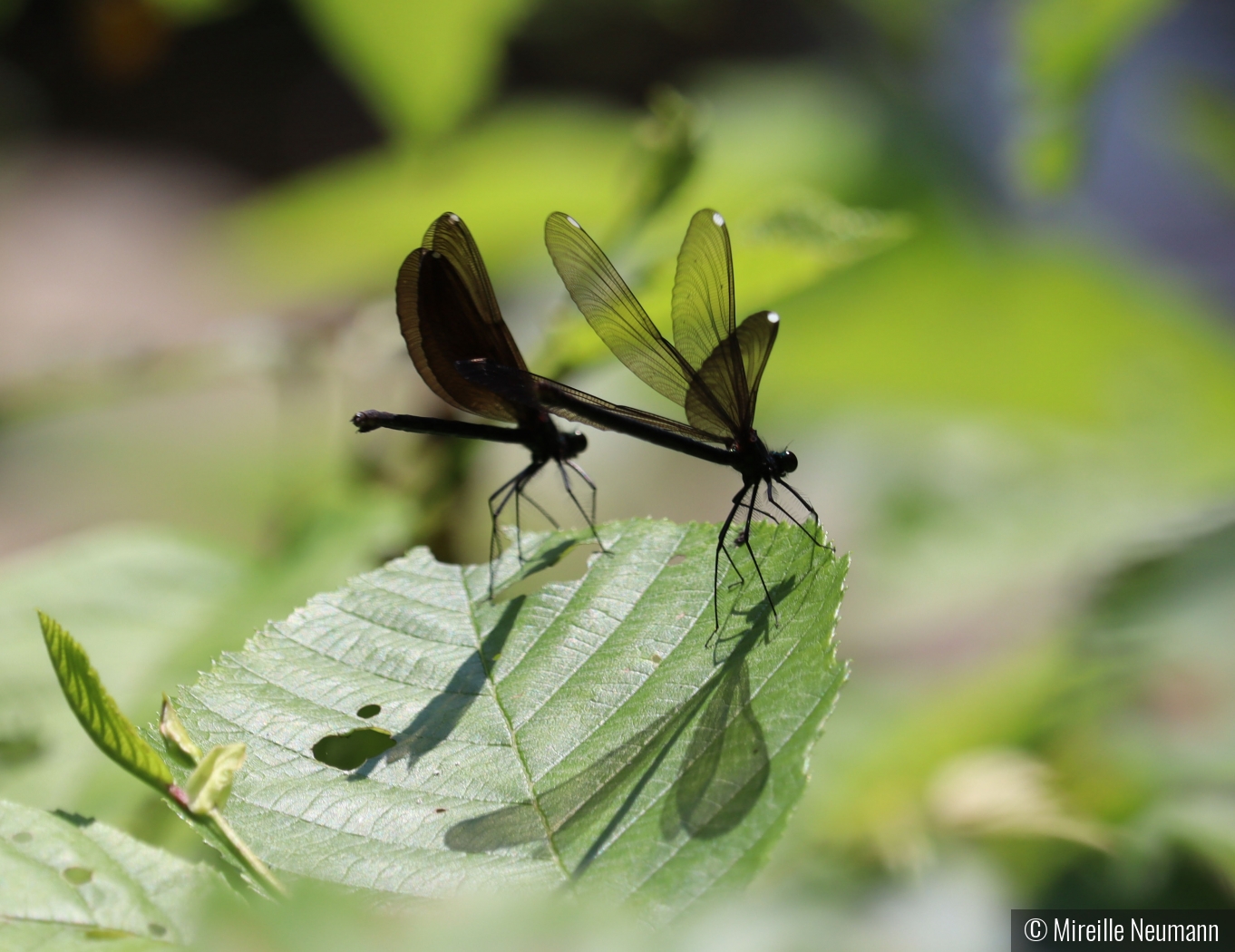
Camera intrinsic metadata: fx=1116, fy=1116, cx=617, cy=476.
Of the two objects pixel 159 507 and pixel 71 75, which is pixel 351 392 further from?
pixel 71 75

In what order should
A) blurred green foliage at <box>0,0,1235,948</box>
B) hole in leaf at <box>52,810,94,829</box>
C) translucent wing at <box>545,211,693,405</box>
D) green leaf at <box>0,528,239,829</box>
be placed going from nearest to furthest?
1. hole in leaf at <box>52,810,94,829</box>
2. green leaf at <box>0,528,239,829</box>
3. translucent wing at <box>545,211,693,405</box>
4. blurred green foliage at <box>0,0,1235,948</box>

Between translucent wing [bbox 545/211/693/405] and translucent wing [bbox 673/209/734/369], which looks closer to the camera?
translucent wing [bbox 673/209/734/369]

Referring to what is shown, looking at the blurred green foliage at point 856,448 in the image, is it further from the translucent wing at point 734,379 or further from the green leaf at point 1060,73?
the translucent wing at point 734,379

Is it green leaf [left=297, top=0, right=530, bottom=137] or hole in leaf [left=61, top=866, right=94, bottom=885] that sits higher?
green leaf [left=297, top=0, right=530, bottom=137]

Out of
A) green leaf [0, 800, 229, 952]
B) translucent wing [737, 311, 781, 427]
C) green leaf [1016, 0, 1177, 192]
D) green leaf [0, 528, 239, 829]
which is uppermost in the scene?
green leaf [1016, 0, 1177, 192]

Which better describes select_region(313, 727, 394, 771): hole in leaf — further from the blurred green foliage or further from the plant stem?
the blurred green foliage

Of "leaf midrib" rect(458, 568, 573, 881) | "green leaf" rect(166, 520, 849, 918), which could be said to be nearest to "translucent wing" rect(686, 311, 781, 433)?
"green leaf" rect(166, 520, 849, 918)

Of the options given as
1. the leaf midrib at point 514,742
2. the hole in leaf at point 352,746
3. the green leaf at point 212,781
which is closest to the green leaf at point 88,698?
the green leaf at point 212,781
